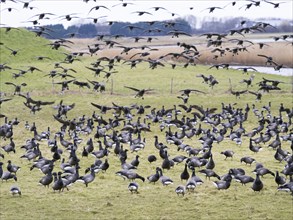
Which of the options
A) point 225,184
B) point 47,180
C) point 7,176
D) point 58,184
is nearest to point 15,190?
point 47,180

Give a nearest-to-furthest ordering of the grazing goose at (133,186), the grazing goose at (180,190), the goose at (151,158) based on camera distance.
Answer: the grazing goose at (180,190), the grazing goose at (133,186), the goose at (151,158)

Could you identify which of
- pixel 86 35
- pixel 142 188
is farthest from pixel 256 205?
pixel 86 35

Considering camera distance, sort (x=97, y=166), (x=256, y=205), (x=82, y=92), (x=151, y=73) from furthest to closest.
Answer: (x=151, y=73), (x=82, y=92), (x=97, y=166), (x=256, y=205)

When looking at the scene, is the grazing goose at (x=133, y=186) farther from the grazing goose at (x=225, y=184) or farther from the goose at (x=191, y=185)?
the grazing goose at (x=225, y=184)

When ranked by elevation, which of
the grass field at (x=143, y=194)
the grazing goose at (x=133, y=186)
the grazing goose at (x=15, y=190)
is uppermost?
the grazing goose at (x=133, y=186)

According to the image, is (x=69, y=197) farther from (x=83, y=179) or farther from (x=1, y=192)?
(x=1, y=192)

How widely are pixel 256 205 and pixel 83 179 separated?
6411mm

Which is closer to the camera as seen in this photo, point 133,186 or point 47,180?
point 133,186

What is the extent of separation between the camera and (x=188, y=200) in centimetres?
1891

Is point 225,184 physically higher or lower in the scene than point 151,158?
higher

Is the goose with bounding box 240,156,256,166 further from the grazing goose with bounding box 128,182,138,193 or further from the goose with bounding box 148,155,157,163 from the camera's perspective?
the grazing goose with bounding box 128,182,138,193

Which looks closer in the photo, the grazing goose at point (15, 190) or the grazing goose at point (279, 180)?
the grazing goose at point (15, 190)

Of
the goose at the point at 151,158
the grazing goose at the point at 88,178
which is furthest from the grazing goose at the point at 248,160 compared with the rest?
the grazing goose at the point at 88,178

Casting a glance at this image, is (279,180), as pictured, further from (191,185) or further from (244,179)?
(191,185)
